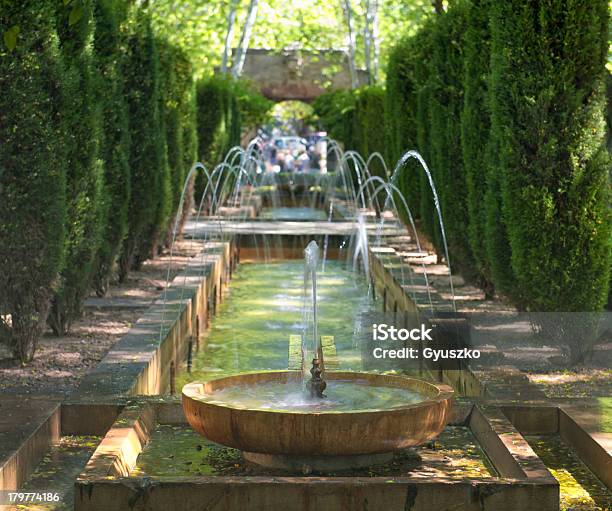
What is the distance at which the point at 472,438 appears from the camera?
5332mm

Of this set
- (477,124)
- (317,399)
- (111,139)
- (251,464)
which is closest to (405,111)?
(477,124)

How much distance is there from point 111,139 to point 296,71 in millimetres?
31001

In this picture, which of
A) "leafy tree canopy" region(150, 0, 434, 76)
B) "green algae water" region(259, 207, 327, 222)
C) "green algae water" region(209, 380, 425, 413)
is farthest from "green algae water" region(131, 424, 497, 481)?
"leafy tree canopy" region(150, 0, 434, 76)

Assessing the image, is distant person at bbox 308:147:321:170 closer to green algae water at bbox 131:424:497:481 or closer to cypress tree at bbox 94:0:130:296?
cypress tree at bbox 94:0:130:296

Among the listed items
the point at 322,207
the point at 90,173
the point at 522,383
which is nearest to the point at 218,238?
the point at 90,173

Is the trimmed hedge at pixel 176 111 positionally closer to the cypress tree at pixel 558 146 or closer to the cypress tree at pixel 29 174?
the cypress tree at pixel 29 174

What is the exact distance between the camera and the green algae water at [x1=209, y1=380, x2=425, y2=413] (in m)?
4.98

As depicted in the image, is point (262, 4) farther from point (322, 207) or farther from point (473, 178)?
point (473, 178)

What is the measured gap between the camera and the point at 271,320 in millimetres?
10219

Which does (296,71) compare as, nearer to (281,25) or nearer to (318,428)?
(281,25)

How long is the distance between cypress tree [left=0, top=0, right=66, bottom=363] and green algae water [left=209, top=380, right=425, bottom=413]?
2.50m

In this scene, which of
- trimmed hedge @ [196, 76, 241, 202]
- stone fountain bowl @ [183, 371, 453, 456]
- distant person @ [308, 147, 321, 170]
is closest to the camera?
stone fountain bowl @ [183, 371, 453, 456]

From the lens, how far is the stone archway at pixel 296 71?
4001cm

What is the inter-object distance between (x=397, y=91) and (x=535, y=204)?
25.1 feet
